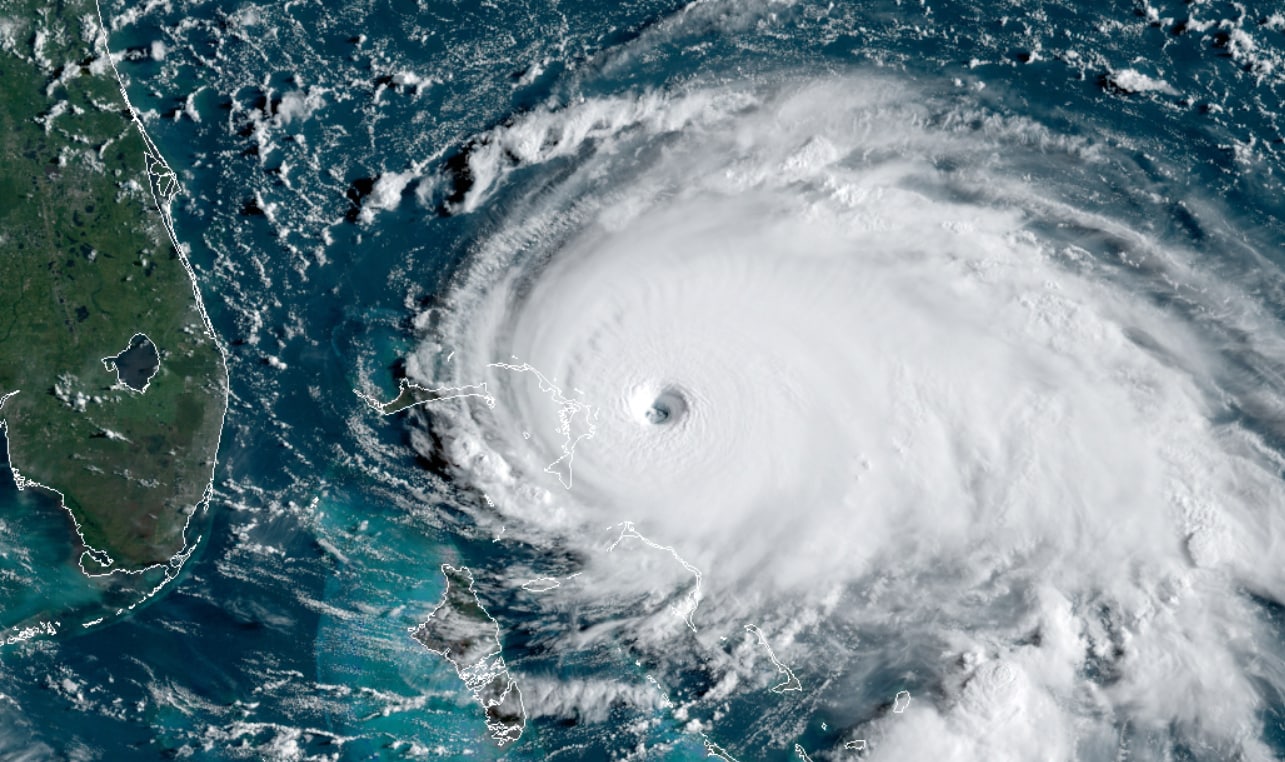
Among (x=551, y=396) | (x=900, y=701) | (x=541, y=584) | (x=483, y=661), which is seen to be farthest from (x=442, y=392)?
(x=900, y=701)

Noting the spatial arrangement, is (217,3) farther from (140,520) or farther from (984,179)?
(984,179)

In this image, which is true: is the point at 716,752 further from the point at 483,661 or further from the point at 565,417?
the point at 565,417

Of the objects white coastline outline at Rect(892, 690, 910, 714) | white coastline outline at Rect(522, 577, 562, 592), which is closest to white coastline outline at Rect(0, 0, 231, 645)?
white coastline outline at Rect(522, 577, 562, 592)

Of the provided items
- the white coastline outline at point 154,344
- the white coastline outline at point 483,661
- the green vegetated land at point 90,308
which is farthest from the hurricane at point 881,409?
the green vegetated land at point 90,308

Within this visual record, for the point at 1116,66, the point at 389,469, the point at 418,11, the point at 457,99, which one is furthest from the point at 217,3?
the point at 1116,66

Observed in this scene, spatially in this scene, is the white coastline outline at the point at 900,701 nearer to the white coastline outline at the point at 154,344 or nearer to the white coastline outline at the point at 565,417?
the white coastline outline at the point at 565,417

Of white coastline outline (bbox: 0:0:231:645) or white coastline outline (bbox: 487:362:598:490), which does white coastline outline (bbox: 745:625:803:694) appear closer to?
white coastline outline (bbox: 487:362:598:490)
